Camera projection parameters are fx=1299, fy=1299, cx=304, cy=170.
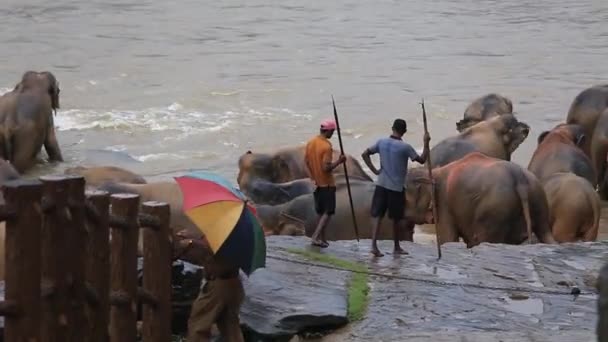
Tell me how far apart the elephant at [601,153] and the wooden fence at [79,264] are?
976 cm

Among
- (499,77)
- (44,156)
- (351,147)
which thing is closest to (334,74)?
(499,77)

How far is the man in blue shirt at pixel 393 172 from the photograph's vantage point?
9.14m

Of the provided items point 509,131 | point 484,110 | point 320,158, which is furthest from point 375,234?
point 484,110

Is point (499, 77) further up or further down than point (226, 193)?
further down

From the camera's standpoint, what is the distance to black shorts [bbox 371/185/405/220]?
30.4ft

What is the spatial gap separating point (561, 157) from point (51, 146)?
24.9 feet

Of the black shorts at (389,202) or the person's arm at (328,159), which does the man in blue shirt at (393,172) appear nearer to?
the black shorts at (389,202)

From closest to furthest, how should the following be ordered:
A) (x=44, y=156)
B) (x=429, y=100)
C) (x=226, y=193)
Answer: (x=226, y=193) → (x=44, y=156) → (x=429, y=100)

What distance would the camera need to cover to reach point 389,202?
30.5 ft

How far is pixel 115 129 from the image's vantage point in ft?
72.9

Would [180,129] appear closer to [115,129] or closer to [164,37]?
[115,129]

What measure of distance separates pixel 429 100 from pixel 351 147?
17.5 feet

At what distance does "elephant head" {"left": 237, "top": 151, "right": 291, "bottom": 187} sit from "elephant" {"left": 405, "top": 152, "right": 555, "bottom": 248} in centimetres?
248

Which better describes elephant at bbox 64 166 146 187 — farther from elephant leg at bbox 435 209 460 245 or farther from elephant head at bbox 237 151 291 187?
elephant leg at bbox 435 209 460 245
